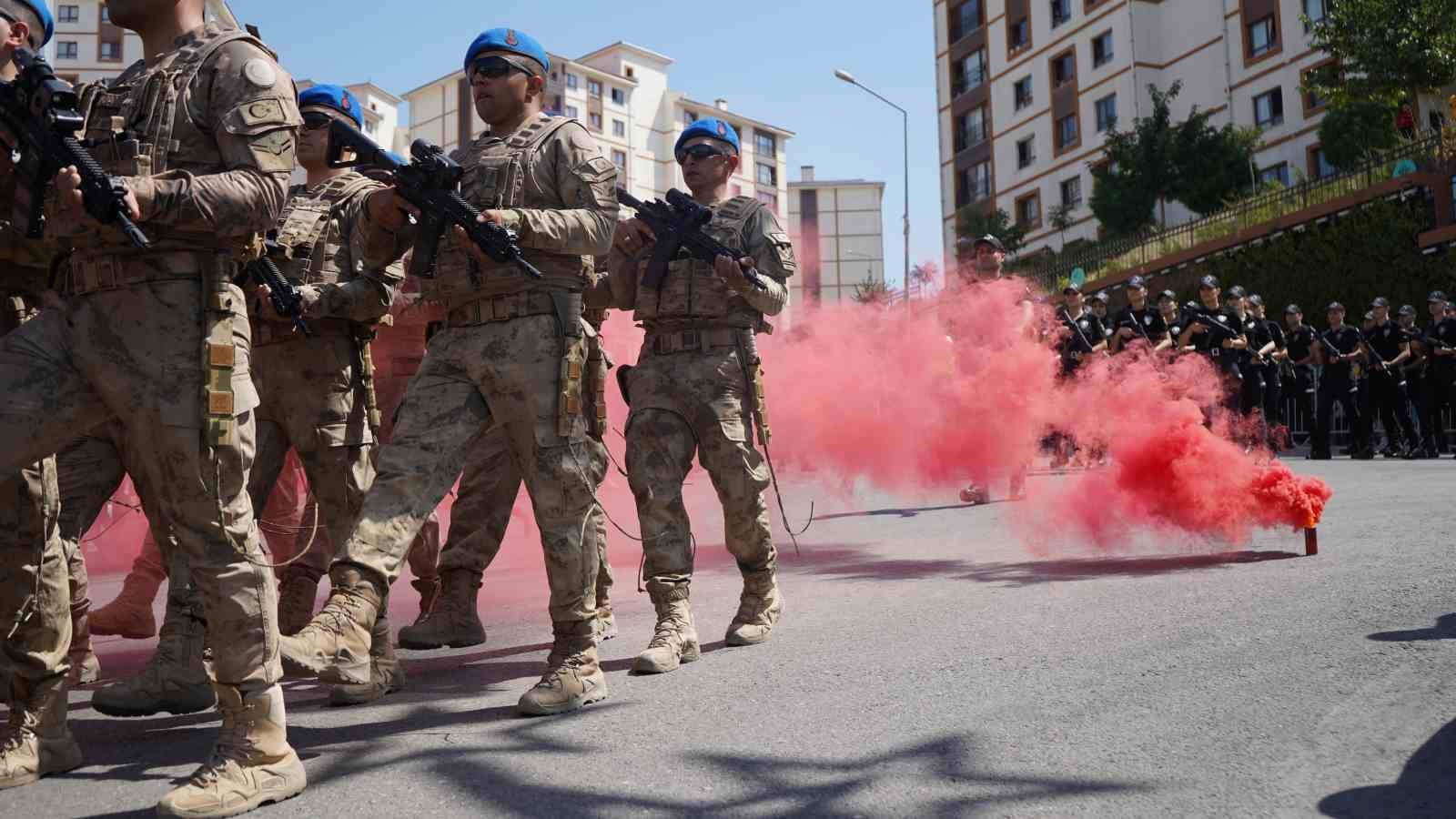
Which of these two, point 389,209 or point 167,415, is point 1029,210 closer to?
point 389,209

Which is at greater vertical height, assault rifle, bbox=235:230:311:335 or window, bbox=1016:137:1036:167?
window, bbox=1016:137:1036:167

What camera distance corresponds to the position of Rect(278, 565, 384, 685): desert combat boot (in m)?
3.37

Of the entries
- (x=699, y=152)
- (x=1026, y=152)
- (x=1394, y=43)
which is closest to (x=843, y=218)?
(x=1026, y=152)

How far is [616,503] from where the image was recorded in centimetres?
838

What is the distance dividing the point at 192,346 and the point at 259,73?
0.74m

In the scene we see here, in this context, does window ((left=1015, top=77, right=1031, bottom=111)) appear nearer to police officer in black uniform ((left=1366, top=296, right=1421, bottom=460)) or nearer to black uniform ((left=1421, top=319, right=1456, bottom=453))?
police officer in black uniform ((left=1366, top=296, right=1421, bottom=460))

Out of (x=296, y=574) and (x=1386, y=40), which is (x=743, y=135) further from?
(x=296, y=574)

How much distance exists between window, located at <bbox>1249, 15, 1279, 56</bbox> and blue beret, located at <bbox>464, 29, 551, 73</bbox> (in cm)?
3736

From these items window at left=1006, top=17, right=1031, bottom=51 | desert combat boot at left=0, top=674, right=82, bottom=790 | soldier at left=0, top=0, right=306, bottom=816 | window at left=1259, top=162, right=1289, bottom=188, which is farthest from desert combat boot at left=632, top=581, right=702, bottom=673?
window at left=1006, top=17, right=1031, bottom=51

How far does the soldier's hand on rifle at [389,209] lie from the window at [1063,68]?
4246cm

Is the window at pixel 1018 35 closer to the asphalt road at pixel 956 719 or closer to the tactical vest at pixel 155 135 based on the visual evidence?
the asphalt road at pixel 956 719

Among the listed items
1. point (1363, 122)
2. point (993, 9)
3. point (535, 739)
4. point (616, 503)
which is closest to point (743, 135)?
point (993, 9)

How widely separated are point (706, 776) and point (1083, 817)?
0.95m

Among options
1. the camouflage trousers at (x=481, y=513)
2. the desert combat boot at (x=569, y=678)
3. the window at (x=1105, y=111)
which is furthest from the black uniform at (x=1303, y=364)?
the window at (x=1105, y=111)
